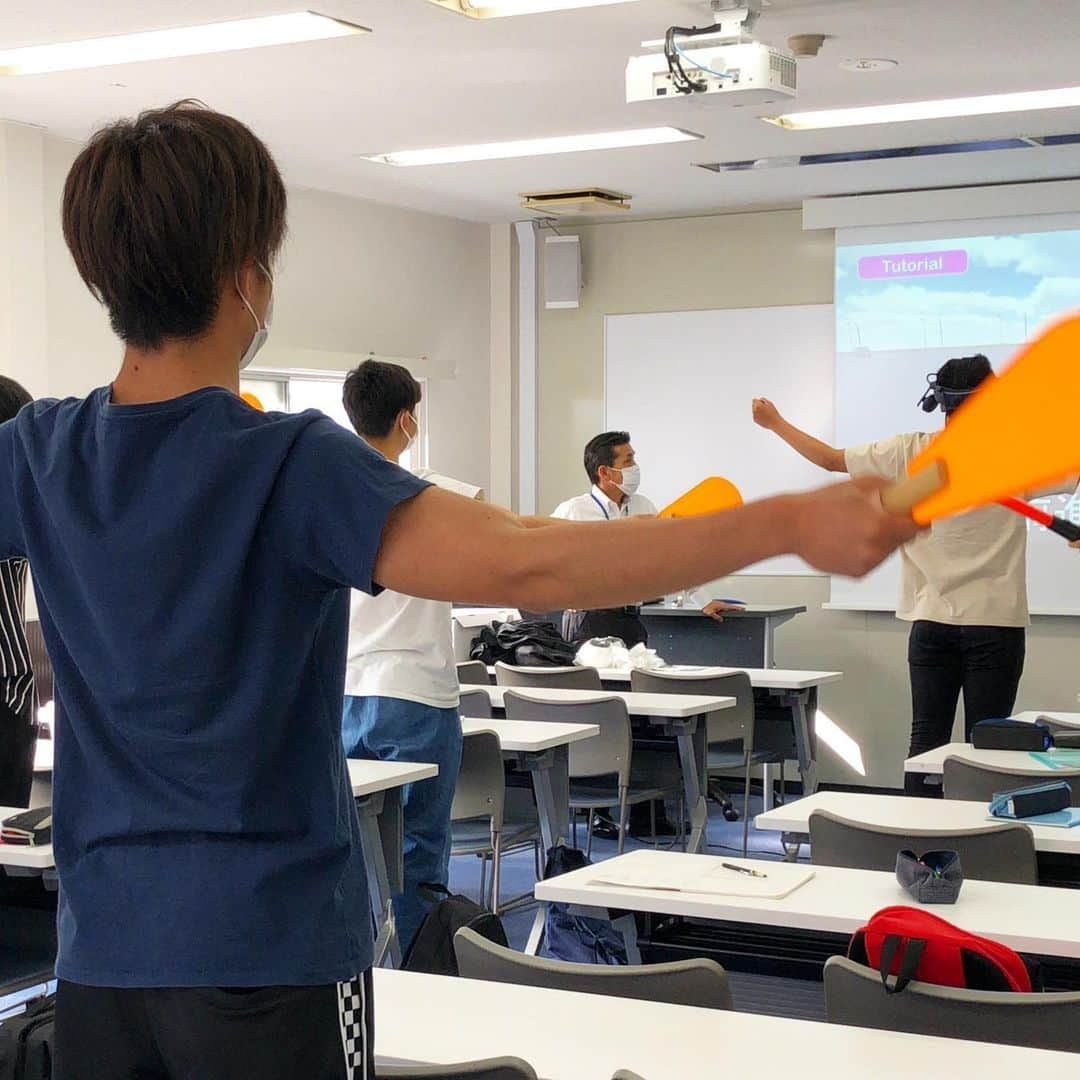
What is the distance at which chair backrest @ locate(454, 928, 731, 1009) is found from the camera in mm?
2201

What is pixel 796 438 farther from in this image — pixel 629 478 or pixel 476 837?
pixel 629 478

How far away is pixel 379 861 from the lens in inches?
153

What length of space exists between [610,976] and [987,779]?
6.59 ft

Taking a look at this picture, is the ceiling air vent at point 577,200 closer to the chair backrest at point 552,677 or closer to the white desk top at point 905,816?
the chair backrest at point 552,677

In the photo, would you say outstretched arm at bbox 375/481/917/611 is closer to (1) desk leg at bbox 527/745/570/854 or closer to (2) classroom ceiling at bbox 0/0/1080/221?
(1) desk leg at bbox 527/745/570/854

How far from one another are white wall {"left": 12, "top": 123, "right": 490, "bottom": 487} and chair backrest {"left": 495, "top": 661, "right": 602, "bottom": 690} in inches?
78.6

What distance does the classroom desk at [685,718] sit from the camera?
18.1 ft

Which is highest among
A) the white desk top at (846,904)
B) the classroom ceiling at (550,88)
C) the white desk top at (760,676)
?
the classroom ceiling at (550,88)

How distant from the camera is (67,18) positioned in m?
5.17

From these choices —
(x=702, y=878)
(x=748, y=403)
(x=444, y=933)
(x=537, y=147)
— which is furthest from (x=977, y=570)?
(x=748, y=403)

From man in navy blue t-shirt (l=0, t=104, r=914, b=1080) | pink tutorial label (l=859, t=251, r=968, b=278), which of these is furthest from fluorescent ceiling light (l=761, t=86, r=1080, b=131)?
man in navy blue t-shirt (l=0, t=104, r=914, b=1080)

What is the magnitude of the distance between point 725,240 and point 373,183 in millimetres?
2181

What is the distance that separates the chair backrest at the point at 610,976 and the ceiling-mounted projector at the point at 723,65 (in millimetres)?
3465

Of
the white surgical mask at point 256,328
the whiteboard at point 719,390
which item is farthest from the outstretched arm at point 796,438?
the whiteboard at point 719,390
